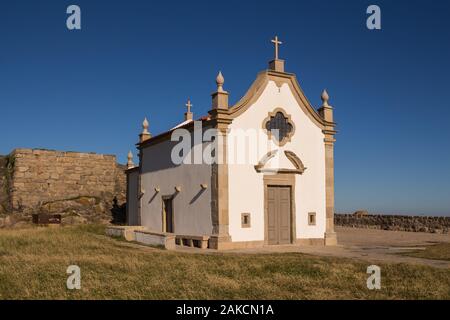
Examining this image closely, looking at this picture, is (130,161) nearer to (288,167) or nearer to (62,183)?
(62,183)

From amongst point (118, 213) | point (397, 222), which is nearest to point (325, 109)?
point (397, 222)

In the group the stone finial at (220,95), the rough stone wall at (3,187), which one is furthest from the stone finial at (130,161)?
the stone finial at (220,95)

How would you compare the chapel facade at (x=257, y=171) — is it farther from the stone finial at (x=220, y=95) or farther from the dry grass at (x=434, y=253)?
the dry grass at (x=434, y=253)

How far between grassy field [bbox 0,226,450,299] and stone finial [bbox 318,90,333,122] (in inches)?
288

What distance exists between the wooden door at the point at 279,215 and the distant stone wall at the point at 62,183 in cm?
1377

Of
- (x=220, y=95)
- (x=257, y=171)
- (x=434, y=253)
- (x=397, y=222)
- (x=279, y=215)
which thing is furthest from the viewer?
(x=397, y=222)

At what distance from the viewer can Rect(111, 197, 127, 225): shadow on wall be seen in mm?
28594

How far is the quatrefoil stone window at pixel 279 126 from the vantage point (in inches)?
699

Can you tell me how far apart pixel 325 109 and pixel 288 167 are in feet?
10.4

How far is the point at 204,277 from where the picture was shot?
10094 millimetres
